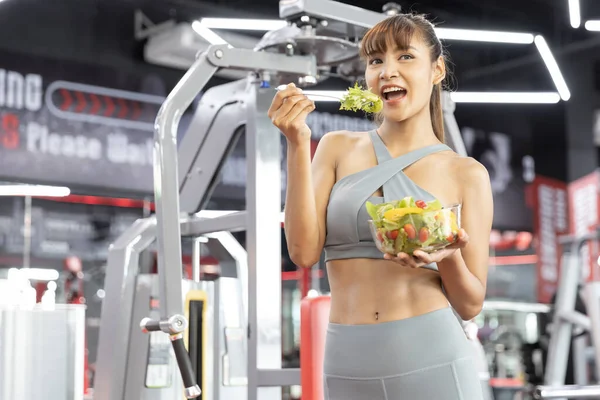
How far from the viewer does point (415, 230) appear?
141 centimetres

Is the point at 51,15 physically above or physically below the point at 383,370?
above

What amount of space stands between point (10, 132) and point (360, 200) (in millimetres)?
6099

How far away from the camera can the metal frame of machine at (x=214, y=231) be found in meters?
3.08

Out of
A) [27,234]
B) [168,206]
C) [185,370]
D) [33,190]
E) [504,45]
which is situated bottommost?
[185,370]

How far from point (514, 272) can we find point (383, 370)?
468 inches

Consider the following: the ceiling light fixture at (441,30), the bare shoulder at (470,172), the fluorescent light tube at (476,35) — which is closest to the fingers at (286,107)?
the bare shoulder at (470,172)

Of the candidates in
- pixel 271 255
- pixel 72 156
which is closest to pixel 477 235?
pixel 271 255

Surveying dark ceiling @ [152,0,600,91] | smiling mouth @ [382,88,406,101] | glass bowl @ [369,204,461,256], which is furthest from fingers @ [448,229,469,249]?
dark ceiling @ [152,0,600,91]

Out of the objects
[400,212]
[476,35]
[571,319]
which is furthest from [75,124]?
[400,212]

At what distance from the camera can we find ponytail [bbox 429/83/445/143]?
5.90 ft

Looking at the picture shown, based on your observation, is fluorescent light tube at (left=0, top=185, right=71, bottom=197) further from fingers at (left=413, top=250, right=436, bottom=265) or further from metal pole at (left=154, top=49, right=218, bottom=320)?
fingers at (left=413, top=250, right=436, bottom=265)

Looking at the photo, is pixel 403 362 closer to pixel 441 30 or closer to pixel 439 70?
pixel 439 70

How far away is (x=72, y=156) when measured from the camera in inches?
297

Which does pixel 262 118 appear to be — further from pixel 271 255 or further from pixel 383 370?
pixel 383 370
